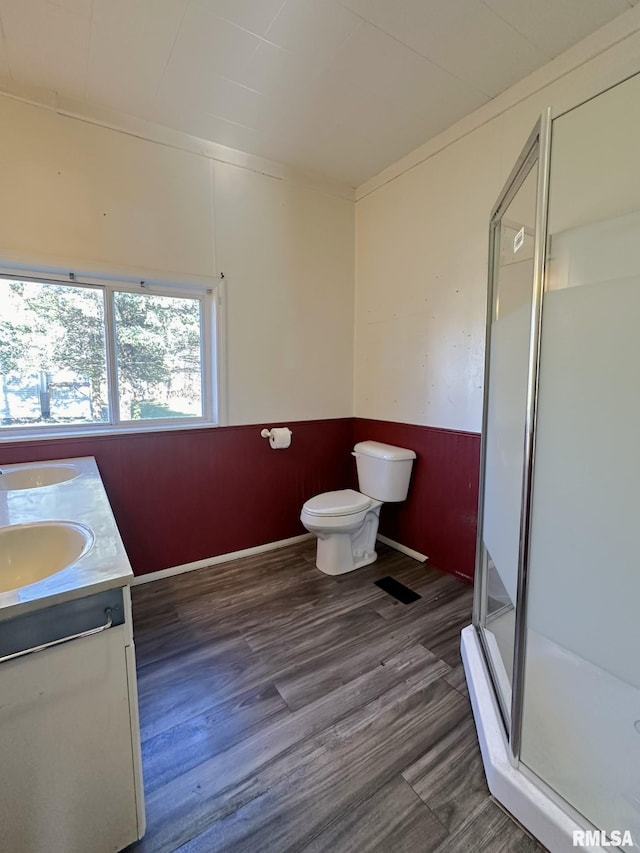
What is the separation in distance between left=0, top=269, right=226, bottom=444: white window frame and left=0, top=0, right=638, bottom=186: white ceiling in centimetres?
82

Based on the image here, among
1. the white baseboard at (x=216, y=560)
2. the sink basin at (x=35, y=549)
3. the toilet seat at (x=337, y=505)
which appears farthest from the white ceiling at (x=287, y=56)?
the white baseboard at (x=216, y=560)

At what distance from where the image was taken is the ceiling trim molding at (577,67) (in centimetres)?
147

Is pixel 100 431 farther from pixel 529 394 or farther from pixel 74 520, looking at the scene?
pixel 529 394

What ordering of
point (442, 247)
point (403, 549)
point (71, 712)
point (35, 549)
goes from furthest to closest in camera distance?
point (403, 549)
point (442, 247)
point (35, 549)
point (71, 712)

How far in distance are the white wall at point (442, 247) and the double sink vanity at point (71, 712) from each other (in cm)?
193

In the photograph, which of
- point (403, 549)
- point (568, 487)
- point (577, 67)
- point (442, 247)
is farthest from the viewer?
point (403, 549)

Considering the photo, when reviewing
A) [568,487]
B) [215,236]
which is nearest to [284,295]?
[215,236]

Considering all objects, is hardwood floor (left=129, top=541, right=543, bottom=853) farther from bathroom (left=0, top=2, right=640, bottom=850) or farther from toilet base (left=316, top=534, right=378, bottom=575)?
toilet base (left=316, top=534, right=378, bottom=575)

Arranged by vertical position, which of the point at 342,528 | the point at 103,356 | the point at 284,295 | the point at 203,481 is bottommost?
the point at 342,528

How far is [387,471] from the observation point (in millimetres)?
2498

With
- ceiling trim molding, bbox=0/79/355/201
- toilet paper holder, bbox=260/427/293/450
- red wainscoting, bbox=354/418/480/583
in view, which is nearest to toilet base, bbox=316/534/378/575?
red wainscoting, bbox=354/418/480/583

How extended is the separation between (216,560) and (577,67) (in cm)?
311

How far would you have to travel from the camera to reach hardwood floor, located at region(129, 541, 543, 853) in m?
1.06

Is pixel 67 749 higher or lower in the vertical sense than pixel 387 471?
lower
